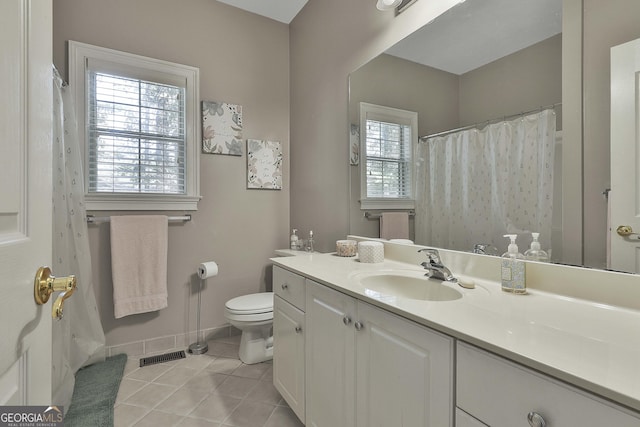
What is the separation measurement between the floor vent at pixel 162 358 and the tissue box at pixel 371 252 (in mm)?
1658

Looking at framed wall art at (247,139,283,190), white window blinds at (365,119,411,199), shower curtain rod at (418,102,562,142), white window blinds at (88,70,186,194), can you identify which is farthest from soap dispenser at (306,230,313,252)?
shower curtain rod at (418,102,562,142)

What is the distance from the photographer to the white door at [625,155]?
86 cm

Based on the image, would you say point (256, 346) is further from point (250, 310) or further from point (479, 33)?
point (479, 33)

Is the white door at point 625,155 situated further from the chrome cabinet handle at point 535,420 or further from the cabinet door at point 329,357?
the cabinet door at point 329,357

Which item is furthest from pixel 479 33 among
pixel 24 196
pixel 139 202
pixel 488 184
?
pixel 139 202

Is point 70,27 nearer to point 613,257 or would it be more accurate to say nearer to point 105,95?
point 105,95

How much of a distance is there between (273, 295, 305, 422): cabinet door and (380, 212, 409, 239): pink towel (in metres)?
0.71

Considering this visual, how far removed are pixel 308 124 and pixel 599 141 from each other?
195 centimetres

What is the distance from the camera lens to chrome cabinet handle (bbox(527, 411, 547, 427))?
56 centimetres

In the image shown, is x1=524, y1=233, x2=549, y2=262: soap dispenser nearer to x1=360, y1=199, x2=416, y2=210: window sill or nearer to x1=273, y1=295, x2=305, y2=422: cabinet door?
x1=360, y1=199, x2=416, y2=210: window sill

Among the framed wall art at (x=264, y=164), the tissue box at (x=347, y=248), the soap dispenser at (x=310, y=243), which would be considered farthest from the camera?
the framed wall art at (x=264, y=164)

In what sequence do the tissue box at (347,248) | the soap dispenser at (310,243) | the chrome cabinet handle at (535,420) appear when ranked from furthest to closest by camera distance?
the soap dispenser at (310,243) < the tissue box at (347,248) < the chrome cabinet handle at (535,420)

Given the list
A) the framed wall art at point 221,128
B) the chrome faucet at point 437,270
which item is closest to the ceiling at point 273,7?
the framed wall art at point 221,128

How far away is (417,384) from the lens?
2.66 feet
